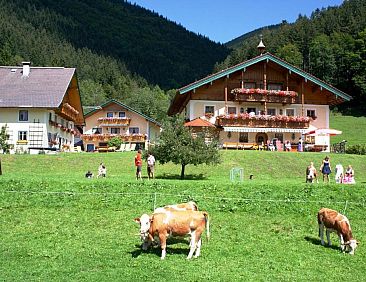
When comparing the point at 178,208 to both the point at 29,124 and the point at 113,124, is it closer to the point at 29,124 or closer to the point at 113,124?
the point at 29,124

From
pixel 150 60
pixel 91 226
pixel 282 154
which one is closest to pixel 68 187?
pixel 91 226

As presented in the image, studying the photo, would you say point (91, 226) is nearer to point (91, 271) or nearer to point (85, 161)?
point (91, 271)

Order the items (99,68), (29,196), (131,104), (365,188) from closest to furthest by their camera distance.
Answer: (29,196)
(365,188)
(131,104)
(99,68)

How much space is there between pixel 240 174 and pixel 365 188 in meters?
8.39

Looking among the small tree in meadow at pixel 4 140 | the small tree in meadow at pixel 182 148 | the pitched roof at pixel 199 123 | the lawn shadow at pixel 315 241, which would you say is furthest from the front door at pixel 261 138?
the lawn shadow at pixel 315 241

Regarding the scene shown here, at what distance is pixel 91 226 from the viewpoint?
17.3m

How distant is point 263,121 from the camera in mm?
50438

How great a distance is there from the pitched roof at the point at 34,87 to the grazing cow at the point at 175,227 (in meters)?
39.1

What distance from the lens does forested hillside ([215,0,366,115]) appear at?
11244cm

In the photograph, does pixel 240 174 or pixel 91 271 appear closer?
pixel 91 271

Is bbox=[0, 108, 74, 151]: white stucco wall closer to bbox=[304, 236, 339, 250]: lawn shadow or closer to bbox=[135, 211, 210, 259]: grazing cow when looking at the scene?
bbox=[304, 236, 339, 250]: lawn shadow

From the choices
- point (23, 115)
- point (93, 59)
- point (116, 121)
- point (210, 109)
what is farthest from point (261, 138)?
point (93, 59)

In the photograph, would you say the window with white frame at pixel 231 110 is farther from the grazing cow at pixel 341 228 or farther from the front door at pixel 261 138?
the grazing cow at pixel 341 228

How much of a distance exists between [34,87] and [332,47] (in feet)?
295
